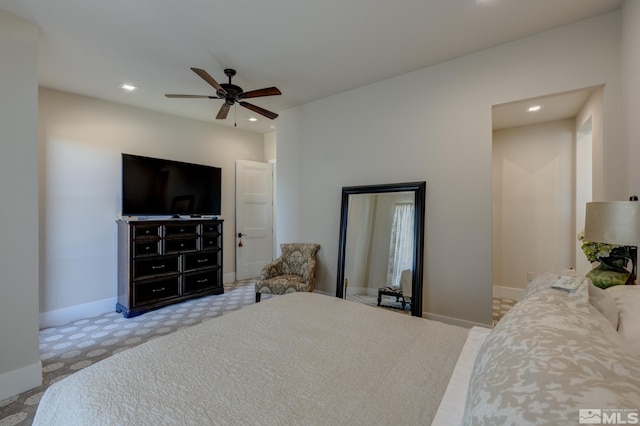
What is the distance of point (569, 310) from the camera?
844mm

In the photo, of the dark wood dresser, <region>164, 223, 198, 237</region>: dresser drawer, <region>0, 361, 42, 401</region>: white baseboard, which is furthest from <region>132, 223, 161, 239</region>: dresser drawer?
<region>0, 361, 42, 401</region>: white baseboard

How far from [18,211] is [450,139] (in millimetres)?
3962

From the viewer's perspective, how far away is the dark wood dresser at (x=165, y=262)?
3.58 metres

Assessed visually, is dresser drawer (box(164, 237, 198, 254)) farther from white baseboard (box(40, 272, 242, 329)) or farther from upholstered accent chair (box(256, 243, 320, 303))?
upholstered accent chair (box(256, 243, 320, 303))

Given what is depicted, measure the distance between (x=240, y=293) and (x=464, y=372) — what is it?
13.2 ft

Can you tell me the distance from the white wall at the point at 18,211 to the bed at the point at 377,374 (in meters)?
1.73

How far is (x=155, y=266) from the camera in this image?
3.79 metres

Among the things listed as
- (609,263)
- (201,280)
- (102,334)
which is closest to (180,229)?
(201,280)

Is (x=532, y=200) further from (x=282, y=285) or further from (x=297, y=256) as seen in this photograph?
(x=282, y=285)

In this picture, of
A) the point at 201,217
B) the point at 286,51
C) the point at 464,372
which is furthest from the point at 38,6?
the point at 464,372

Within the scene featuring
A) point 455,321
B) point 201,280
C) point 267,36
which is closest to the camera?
point 267,36

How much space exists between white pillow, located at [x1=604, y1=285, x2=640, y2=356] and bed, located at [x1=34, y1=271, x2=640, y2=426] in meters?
0.01

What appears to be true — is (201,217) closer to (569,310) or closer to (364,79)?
(364,79)

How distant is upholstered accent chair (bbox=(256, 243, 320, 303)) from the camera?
3500 mm
